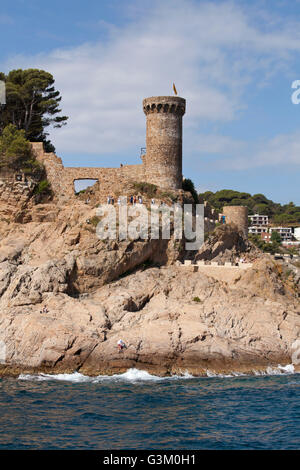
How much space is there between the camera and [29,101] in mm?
40094

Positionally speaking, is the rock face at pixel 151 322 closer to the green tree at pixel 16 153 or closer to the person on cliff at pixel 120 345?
the person on cliff at pixel 120 345

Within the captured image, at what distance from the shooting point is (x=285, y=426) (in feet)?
69.3

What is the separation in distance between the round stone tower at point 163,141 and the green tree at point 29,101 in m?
7.33

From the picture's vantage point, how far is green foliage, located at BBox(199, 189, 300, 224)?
9981 centimetres

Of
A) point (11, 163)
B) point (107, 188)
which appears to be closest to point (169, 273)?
point (107, 188)

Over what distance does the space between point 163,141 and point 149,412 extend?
20050mm

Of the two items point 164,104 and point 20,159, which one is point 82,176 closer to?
point 20,159

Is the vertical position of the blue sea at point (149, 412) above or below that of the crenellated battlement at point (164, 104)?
below

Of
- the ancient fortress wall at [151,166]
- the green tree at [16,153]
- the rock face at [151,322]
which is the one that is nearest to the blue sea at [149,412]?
the rock face at [151,322]

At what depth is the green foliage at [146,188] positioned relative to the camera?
37.0 meters

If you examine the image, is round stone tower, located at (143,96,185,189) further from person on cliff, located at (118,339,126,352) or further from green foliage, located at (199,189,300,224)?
green foliage, located at (199,189,300,224)

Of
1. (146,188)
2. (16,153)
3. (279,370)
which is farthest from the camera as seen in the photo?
(146,188)

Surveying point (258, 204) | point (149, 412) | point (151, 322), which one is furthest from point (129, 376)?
point (258, 204)

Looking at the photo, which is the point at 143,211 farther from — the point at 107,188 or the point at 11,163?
the point at 11,163
